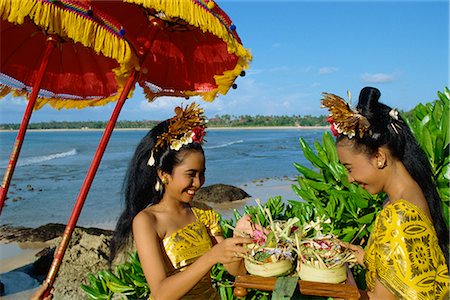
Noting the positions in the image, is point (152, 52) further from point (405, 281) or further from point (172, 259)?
point (405, 281)

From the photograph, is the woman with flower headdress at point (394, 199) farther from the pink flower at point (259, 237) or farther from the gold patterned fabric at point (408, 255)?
the pink flower at point (259, 237)

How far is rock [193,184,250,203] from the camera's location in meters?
11.7

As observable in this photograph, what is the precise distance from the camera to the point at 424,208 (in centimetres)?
208

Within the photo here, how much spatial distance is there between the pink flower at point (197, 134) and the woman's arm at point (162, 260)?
44 centimetres

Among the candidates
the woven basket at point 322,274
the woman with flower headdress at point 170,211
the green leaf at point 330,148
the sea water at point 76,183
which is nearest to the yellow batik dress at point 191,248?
the woman with flower headdress at point 170,211

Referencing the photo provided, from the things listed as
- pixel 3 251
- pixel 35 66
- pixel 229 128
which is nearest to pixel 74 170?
pixel 3 251

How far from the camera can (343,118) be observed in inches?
87.7

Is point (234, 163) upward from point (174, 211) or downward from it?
downward

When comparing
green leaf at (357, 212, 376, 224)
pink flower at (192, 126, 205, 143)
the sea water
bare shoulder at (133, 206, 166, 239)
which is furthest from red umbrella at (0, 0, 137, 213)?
the sea water

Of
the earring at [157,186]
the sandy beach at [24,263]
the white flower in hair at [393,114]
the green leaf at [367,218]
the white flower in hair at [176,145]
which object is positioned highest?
the white flower in hair at [393,114]

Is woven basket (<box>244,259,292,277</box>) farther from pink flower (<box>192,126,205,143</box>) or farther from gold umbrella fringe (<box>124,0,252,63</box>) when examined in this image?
gold umbrella fringe (<box>124,0,252,63</box>)

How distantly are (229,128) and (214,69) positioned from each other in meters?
95.3

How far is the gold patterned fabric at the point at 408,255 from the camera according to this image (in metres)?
1.93

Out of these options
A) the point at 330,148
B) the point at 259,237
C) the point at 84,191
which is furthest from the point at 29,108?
the point at 330,148
